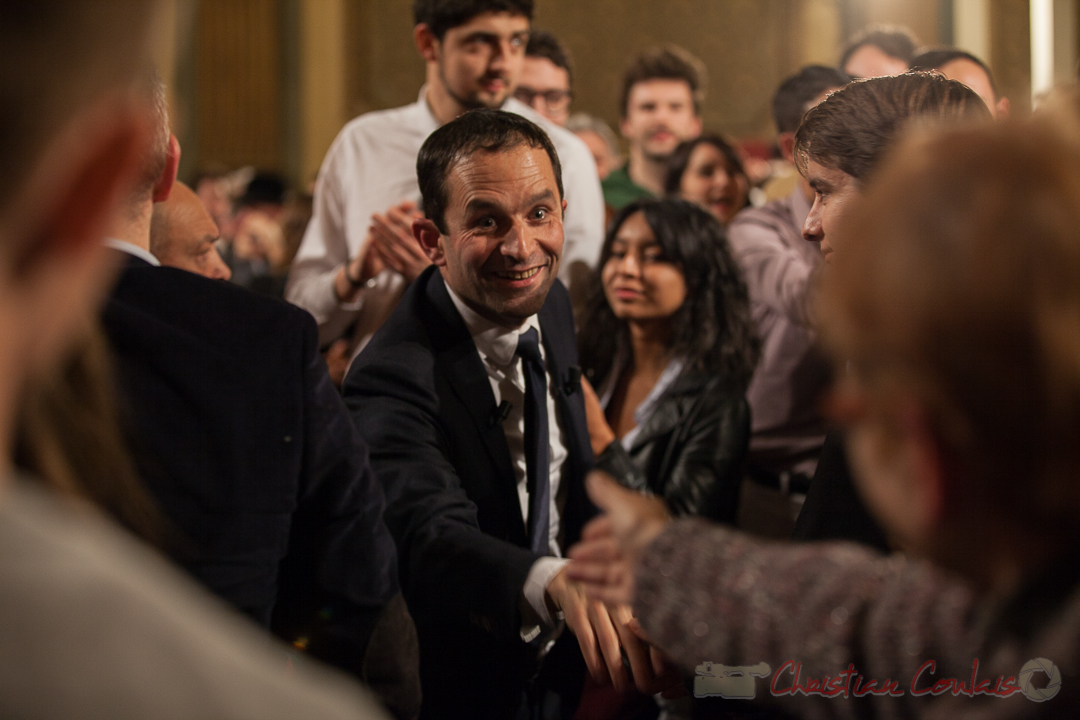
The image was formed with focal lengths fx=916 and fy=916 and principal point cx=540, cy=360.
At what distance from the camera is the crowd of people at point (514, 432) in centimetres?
46

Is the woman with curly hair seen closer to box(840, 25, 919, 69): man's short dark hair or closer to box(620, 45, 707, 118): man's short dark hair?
box(840, 25, 919, 69): man's short dark hair

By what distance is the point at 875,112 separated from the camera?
5.04 ft

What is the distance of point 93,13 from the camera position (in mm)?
440

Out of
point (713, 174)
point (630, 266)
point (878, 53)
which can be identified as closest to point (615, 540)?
point (630, 266)

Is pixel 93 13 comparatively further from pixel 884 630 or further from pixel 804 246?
pixel 804 246

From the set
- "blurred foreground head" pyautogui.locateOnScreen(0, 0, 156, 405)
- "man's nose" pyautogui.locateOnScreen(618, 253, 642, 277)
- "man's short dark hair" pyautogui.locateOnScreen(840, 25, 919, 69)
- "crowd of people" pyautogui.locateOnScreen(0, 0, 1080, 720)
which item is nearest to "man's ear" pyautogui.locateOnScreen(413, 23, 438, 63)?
"crowd of people" pyautogui.locateOnScreen(0, 0, 1080, 720)

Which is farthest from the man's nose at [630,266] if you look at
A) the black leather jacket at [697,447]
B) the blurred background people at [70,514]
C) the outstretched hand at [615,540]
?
the blurred background people at [70,514]

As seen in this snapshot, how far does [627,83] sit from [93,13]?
15.2ft

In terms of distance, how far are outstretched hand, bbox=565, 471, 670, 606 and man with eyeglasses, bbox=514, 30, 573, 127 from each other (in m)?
3.45

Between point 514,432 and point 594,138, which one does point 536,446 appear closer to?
point 514,432

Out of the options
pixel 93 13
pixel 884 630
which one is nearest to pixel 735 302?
pixel 884 630

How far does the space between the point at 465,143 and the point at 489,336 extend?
15.8 inches

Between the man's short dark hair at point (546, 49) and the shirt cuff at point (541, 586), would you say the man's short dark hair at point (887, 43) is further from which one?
the shirt cuff at point (541, 586)

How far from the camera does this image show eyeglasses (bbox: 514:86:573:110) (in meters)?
4.21
